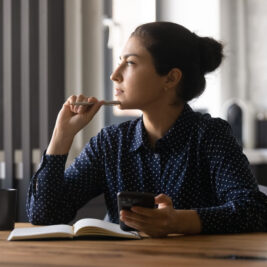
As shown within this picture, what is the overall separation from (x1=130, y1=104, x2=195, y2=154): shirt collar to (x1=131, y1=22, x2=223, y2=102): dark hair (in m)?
0.10

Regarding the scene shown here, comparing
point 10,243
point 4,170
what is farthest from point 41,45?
point 10,243

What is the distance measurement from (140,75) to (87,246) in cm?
63

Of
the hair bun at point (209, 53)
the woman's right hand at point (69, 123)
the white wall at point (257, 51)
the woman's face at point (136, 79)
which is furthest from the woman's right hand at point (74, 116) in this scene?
the white wall at point (257, 51)

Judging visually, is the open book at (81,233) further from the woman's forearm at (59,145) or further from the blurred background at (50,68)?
the blurred background at (50,68)

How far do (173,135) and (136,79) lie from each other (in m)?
0.20

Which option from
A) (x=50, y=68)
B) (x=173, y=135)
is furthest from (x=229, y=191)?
(x=50, y=68)

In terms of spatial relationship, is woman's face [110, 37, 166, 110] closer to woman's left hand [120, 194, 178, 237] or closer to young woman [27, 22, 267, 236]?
young woman [27, 22, 267, 236]

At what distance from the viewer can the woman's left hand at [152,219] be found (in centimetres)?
127

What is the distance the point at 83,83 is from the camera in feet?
9.18

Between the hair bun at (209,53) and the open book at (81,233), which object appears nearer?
the open book at (81,233)

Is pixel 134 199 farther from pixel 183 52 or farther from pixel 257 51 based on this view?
pixel 257 51

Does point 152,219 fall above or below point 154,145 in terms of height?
below

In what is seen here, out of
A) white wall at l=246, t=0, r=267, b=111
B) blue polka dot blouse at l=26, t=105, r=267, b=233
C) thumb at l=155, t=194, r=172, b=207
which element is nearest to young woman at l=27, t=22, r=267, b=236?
blue polka dot blouse at l=26, t=105, r=267, b=233

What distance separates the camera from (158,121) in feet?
5.64
